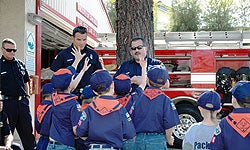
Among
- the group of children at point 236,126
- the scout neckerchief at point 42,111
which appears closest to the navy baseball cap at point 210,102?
the group of children at point 236,126

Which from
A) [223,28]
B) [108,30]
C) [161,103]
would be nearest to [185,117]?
[161,103]

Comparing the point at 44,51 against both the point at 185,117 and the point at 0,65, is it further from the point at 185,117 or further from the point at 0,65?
the point at 0,65

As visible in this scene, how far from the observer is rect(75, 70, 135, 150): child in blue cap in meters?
4.00

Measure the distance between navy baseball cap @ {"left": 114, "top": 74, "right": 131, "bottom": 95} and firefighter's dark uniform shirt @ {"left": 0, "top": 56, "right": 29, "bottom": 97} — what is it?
225 cm

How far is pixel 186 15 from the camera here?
39375mm

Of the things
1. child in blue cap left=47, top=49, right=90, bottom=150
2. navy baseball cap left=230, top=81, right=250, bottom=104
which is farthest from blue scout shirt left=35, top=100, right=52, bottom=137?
navy baseball cap left=230, top=81, right=250, bottom=104

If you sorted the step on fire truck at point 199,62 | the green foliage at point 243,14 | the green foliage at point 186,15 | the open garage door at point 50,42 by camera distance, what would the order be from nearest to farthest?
1. the step on fire truck at point 199,62
2. the open garage door at point 50,42
3. the green foliage at point 186,15
4. the green foliage at point 243,14

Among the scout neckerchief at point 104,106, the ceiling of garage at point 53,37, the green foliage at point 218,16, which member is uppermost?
the green foliage at point 218,16

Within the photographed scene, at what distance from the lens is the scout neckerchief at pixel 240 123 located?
346 centimetres

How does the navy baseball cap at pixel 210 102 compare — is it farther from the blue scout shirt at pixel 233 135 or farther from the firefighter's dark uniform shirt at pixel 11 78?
the firefighter's dark uniform shirt at pixel 11 78

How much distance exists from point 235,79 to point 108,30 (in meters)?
12.1

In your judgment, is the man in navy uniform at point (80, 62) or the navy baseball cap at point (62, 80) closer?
the navy baseball cap at point (62, 80)

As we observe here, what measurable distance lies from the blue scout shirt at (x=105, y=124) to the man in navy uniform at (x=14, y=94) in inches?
109

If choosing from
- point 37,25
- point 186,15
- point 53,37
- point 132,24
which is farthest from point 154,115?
point 186,15
